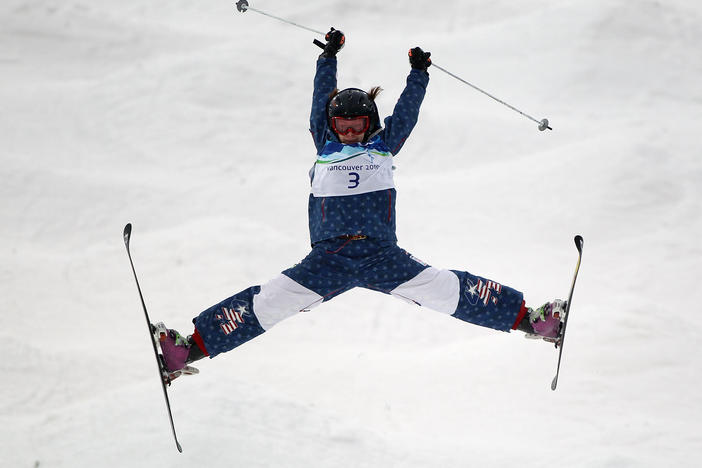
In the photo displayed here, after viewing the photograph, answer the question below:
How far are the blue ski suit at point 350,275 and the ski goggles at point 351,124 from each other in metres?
0.10

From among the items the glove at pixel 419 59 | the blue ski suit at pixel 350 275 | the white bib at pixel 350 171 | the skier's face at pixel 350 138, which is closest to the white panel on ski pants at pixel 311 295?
the blue ski suit at pixel 350 275

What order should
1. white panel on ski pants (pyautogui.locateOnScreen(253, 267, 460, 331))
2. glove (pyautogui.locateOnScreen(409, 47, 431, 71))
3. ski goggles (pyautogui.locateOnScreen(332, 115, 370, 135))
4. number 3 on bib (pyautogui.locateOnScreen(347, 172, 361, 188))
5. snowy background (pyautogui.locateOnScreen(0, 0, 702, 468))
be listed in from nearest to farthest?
white panel on ski pants (pyautogui.locateOnScreen(253, 267, 460, 331)) < number 3 on bib (pyautogui.locateOnScreen(347, 172, 361, 188)) < ski goggles (pyautogui.locateOnScreen(332, 115, 370, 135)) < glove (pyautogui.locateOnScreen(409, 47, 431, 71)) < snowy background (pyautogui.locateOnScreen(0, 0, 702, 468))

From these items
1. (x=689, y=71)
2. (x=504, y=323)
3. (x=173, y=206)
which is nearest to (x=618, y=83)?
(x=689, y=71)

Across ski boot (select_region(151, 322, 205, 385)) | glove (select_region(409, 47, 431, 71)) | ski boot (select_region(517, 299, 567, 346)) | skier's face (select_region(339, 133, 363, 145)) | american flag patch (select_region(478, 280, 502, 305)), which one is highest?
glove (select_region(409, 47, 431, 71))

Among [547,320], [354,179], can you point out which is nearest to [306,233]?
[354,179]

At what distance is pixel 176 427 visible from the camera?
5.04 m

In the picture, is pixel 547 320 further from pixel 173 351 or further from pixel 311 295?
pixel 173 351

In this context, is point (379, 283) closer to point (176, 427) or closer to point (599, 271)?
point (176, 427)

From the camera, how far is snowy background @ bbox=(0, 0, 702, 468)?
18.3ft

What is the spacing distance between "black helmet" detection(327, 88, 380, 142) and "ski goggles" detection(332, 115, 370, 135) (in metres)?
0.02

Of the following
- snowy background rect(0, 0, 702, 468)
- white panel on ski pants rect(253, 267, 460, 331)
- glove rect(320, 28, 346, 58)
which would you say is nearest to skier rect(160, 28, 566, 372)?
white panel on ski pants rect(253, 267, 460, 331)

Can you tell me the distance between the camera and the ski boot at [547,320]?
445 centimetres

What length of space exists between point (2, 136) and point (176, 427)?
721cm

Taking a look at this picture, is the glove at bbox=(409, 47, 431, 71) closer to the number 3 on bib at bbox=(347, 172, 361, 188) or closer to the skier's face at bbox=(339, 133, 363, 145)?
the skier's face at bbox=(339, 133, 363, 145)
